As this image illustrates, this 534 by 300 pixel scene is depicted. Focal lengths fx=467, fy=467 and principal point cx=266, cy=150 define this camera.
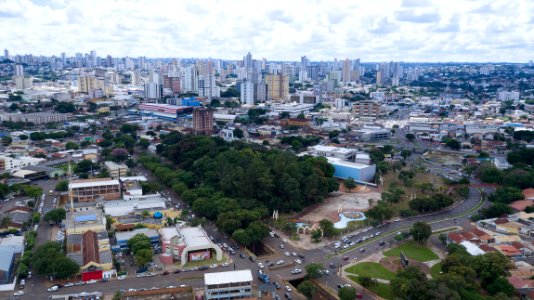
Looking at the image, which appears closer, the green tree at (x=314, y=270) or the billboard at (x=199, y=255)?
the green tree at (x=314, y=270)

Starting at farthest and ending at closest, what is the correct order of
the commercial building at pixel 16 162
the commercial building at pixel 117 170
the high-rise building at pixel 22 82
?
1. the high-rise building at pixel 22 82
2. the commercial building at pixel 16 162
3. the commercial building at pixel 117 170

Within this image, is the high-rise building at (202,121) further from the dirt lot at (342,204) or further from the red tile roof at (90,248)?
the red tile roof at (90,248)

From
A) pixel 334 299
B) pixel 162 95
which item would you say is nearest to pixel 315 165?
pixel 334 299

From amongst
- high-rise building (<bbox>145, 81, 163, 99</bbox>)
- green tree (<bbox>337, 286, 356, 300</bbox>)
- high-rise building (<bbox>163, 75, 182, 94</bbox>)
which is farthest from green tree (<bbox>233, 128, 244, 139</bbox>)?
high-rise building (<bbox>163, 75, 182, 94</bbox>)

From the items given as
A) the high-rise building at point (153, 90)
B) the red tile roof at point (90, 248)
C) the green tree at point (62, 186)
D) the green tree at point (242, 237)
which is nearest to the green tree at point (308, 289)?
the green tree at point (242, 237)

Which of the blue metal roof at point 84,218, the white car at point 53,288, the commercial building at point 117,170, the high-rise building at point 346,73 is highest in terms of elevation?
the high-rise building at point 346,73

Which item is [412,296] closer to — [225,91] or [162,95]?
[162,95]

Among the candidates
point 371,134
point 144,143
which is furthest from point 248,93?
point 144,143

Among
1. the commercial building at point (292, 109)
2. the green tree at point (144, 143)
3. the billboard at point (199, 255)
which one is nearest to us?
the billboard at point (199, 255)
